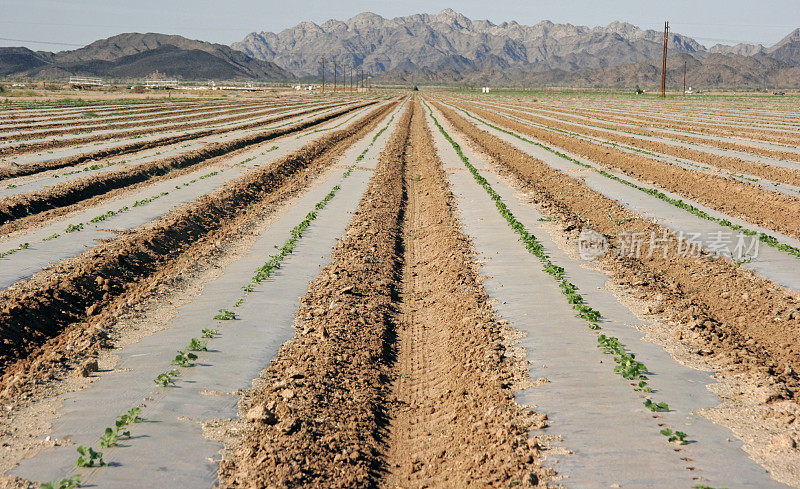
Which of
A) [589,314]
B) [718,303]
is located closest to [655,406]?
[589,314]

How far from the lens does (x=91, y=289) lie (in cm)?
1064

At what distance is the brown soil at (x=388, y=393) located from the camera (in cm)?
606

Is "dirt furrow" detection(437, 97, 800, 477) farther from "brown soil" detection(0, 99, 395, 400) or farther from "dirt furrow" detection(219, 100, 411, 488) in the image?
"brown soil" detection(0, 99, 395, 400)

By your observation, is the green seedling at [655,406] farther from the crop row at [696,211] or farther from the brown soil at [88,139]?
the brown soil at [88,139]

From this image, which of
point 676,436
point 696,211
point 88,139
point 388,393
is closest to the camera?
point 676,436

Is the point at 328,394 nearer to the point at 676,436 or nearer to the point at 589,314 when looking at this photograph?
the point at 676,436

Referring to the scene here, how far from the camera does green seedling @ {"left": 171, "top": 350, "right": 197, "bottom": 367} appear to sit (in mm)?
7664

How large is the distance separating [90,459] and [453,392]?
3870 mm

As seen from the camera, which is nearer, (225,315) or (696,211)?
(225,315)

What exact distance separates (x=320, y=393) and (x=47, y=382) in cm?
297

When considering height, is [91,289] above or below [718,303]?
above

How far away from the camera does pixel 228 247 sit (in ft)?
44.2

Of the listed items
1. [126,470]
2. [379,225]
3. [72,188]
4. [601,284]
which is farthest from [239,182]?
[126,470]

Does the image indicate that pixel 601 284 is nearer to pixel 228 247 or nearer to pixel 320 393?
pixel 320 393
